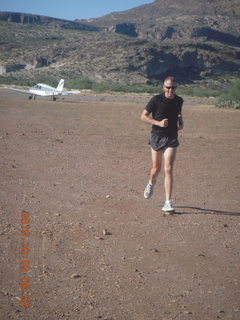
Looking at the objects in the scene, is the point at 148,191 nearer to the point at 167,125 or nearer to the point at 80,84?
the point at 167,125

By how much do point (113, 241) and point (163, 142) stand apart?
1.99 metres

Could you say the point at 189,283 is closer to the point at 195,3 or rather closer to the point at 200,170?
the point at 200,170

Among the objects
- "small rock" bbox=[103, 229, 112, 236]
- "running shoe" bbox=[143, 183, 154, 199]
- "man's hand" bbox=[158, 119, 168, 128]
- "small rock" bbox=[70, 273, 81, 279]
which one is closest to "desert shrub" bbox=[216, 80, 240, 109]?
"running shoe" bbox=[143, 183, 154, 199]

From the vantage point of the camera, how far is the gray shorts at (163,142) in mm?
6883

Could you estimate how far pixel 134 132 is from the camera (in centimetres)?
1853

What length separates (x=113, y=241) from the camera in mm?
5504

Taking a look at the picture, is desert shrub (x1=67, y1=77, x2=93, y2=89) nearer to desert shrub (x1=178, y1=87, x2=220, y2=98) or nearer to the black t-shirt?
desert shrub (x1=178, y1=87, x2=220, y2=98)

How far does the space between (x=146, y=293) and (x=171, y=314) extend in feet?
1.38

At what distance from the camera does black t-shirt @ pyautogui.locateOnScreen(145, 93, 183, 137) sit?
268 inches

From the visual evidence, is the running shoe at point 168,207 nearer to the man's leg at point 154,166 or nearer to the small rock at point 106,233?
the man's leg at point 154,166

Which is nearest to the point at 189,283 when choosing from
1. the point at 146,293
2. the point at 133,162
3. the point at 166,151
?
the point at 146,293

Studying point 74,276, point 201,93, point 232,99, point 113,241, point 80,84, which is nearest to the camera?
point 74,276

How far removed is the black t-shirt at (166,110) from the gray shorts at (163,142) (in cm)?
6

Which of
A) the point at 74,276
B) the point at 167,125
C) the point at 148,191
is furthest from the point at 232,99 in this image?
the point at 74,276
